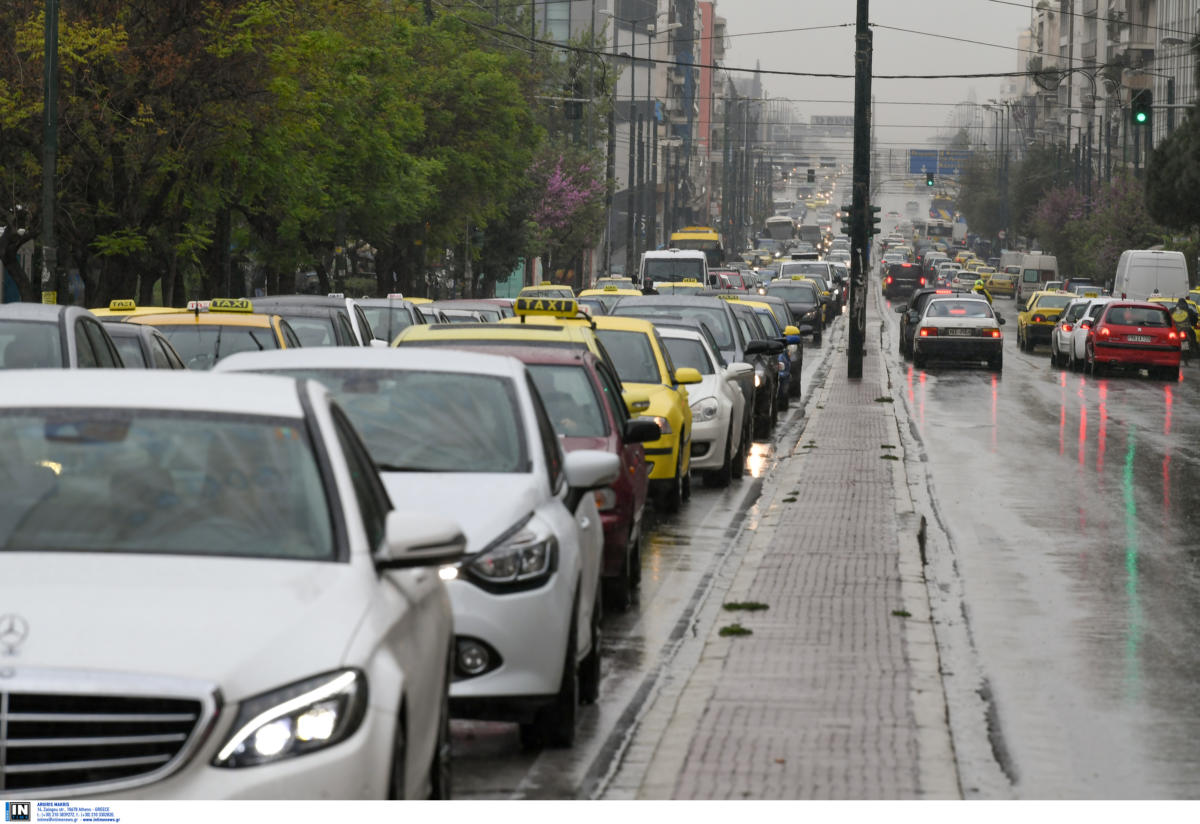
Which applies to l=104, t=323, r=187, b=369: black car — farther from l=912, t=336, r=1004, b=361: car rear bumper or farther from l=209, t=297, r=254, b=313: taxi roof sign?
l=912, t=336, r=1004, b=361: car rear bumper

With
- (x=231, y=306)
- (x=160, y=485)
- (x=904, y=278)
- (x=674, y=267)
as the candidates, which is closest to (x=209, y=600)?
(x=160, y=485)

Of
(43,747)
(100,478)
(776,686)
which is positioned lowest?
(776,686)

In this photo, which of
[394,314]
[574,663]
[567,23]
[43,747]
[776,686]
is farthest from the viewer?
[567,23]

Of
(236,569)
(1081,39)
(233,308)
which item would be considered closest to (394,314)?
(233,308)

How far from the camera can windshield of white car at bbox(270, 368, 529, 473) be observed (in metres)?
9.02

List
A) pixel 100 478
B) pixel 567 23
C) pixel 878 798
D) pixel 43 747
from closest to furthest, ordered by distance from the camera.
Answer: pixel 43 747
pixel 100 478
pixel 878 798
pixel 567 23

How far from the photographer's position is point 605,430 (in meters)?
12.3

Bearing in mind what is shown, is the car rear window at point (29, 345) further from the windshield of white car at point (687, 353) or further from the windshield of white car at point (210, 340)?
the windshield of white car at point (687, 353)

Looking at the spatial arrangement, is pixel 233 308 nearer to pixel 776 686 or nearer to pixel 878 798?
pixel 776 686

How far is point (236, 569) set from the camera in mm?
5352

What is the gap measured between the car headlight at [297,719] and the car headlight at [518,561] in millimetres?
2925

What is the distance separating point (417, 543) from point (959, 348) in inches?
1551

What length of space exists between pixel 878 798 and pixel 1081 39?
153310 millimetres

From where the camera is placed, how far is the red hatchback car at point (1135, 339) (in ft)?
141
